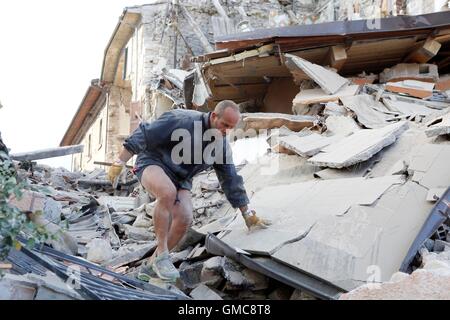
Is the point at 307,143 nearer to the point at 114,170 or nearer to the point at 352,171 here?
the point at 352,171

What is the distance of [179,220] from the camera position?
4031 millimetres

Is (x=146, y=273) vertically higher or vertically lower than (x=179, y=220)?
lower

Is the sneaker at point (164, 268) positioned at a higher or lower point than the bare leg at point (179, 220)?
lower

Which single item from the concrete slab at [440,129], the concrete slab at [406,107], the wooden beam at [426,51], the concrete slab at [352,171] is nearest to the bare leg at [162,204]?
the concrete slab at [352,171]

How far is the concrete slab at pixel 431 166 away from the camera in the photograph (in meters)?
4.12

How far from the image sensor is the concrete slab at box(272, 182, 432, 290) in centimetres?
337

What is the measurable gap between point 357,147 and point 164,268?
7.61 feet

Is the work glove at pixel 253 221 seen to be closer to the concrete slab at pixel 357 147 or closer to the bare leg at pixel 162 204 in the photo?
the bare leg at pixel 162 204

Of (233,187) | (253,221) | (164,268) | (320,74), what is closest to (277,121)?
(320,74)

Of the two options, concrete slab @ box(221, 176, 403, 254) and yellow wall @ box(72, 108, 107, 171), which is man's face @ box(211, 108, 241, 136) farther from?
yellow wall @ box(72, 108, 107, 171)

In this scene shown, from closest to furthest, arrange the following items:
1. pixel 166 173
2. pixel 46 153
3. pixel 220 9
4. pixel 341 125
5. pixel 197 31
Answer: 1. pixel 166 173
2. pixel 341 125
3. pixel 46 153
4. pixel 197 31
5. pixel 220 9

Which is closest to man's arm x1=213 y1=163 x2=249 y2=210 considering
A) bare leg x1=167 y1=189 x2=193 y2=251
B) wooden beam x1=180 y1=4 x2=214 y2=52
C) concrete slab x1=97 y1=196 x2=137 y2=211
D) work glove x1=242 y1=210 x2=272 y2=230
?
work glove x1=242 y1=210 x2=272 y2=230

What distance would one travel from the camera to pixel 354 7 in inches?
523

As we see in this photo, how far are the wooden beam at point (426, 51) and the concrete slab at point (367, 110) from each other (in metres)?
1.36
